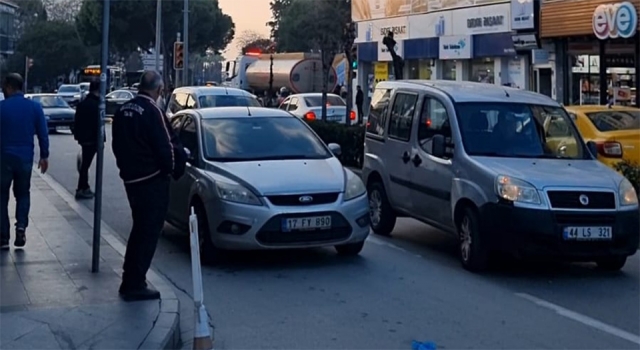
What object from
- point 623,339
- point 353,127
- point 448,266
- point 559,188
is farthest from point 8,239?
point 353,127

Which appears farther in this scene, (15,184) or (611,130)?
(611,130)

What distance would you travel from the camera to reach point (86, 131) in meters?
16.4

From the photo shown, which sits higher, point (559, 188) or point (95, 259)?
point (559, 188)

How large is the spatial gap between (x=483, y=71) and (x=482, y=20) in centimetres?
232

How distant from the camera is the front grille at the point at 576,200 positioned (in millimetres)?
10188

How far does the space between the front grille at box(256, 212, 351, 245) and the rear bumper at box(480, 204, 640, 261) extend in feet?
4.66

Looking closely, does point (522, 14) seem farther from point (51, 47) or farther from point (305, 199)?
point (51, 47)

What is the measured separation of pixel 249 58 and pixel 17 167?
57.4 m

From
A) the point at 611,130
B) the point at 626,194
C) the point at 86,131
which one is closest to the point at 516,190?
the point at 626,194

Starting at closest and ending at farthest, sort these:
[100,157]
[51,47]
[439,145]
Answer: [100,157] < [439,145] < [51,47]

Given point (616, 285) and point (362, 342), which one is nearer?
point (362, 342)

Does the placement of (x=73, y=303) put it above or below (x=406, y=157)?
below

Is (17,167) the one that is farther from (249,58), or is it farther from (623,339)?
(249,58)

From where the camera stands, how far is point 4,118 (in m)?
11.2
